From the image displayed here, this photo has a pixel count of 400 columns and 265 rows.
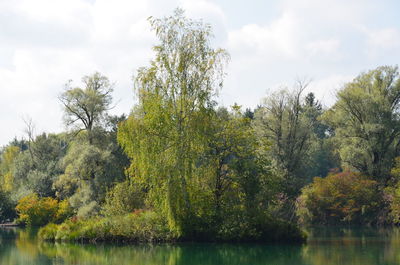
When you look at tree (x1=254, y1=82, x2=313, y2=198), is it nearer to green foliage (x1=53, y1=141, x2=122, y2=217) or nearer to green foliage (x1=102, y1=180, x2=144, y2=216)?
green foliage (x1=53, y1=141, x2=122, y2=217)

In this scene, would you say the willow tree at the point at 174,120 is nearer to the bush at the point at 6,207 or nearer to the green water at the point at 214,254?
the green water at the point at 214,254

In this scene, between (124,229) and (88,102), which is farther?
(88,102)

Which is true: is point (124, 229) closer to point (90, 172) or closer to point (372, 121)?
point (90, 172)

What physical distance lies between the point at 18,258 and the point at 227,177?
1190 centimetres

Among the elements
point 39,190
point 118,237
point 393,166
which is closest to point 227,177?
point 118,237

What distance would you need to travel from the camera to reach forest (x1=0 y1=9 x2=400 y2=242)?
28.5m

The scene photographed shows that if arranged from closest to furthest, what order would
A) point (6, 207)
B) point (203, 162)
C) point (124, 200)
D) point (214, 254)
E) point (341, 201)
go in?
point (214, 254) → point (203, 162) → point (124, 200) → point (341, 201) → point (6, 207)

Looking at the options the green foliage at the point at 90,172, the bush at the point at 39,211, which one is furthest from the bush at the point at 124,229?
the bush at the point at 39,211

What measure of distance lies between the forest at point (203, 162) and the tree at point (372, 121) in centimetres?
10

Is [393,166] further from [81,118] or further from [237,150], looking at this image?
[81,118]

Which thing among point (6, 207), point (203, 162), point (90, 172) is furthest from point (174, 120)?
point (6, 207)

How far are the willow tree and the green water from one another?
303cm

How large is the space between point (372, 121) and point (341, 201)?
7.76 meters

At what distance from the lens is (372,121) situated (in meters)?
46.2
